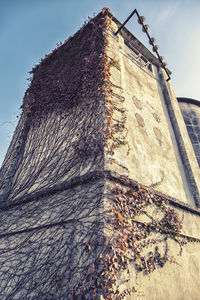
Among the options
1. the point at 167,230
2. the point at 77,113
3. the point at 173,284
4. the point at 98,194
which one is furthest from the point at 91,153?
the point at 173,284

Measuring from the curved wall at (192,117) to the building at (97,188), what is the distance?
93.1 inches

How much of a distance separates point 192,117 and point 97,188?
27.1ft

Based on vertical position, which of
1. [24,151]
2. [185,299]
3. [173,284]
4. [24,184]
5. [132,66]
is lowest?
[185,299]

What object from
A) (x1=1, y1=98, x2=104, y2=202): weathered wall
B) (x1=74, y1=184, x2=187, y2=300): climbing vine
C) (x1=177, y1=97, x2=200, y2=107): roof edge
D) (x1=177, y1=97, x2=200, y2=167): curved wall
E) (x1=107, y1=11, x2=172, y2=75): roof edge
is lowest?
(x1=74, y1=184, x2=187, y2=300): climbing vine

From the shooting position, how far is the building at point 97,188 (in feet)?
9.11

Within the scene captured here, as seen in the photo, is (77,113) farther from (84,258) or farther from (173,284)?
(173,284)

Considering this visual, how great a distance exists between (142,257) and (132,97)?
4106mm

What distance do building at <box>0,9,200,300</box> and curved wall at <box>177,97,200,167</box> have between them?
236 centimetres

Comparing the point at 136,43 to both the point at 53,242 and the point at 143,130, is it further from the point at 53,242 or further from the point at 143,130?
the point at 53,242

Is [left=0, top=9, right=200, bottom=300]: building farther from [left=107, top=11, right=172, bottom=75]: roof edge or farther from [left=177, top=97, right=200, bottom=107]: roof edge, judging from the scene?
[left=177, top=97, right=200, bottom=107]: roof edge

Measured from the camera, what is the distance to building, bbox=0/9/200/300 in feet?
9.11

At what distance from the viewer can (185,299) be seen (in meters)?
3.55

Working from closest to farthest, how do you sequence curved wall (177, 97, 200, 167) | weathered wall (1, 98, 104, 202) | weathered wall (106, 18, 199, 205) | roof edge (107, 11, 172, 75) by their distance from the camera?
weathered wall (1, 98, 104, 202) → weathered wall (106, 18, 199, 205) → roof edge (107, 11, 172, 75) → curved wall (177, 97, 200, 167)

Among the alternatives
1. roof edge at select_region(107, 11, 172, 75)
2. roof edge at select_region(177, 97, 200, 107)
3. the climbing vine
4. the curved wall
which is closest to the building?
the climbing vine
